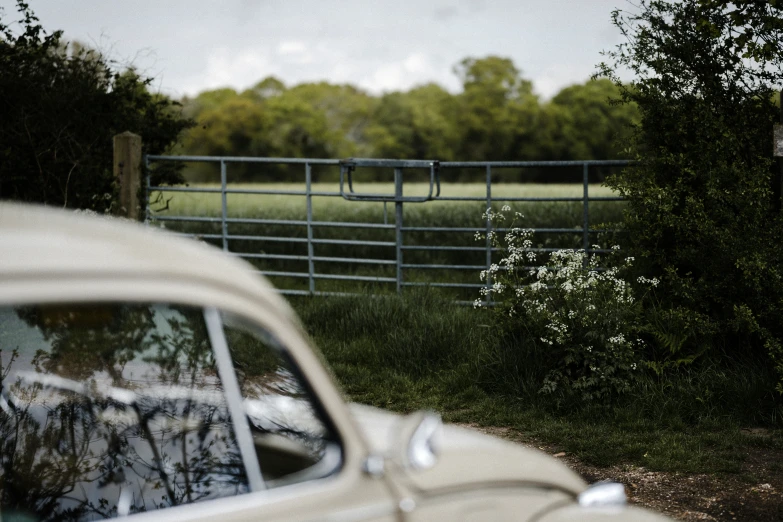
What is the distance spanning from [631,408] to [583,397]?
33 cm

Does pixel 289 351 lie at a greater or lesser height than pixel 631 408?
greater

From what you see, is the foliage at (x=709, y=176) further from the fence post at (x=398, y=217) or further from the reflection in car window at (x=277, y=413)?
the reflection in car window at (x=277, y=413)

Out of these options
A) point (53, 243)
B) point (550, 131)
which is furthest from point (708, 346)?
point (550, 131)

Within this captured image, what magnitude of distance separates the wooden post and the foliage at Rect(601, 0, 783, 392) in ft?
18.5

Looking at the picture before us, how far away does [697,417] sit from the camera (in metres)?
5.67

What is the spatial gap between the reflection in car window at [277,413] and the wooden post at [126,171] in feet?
27.3

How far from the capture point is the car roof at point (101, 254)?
1.28 meters

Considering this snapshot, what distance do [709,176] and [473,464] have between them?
4890 mm

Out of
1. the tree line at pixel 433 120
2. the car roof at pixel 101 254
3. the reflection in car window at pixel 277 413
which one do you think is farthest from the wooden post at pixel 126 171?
the tree line at pixel 433 120

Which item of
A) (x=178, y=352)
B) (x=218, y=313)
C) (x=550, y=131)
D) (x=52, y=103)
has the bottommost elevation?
(x=178, y=352)

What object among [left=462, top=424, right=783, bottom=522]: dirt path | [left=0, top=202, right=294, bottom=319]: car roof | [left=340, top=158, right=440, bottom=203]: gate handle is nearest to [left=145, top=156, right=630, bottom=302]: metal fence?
[left=340, top=158, right=440, bottom=203]: gate handle

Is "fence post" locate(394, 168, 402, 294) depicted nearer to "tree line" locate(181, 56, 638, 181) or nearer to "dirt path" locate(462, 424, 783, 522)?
"dirt path" locate(462, 424, 783, 522)

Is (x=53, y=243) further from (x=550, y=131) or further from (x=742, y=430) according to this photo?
(x=550, y=131)

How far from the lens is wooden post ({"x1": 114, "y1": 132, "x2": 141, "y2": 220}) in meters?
9.72
